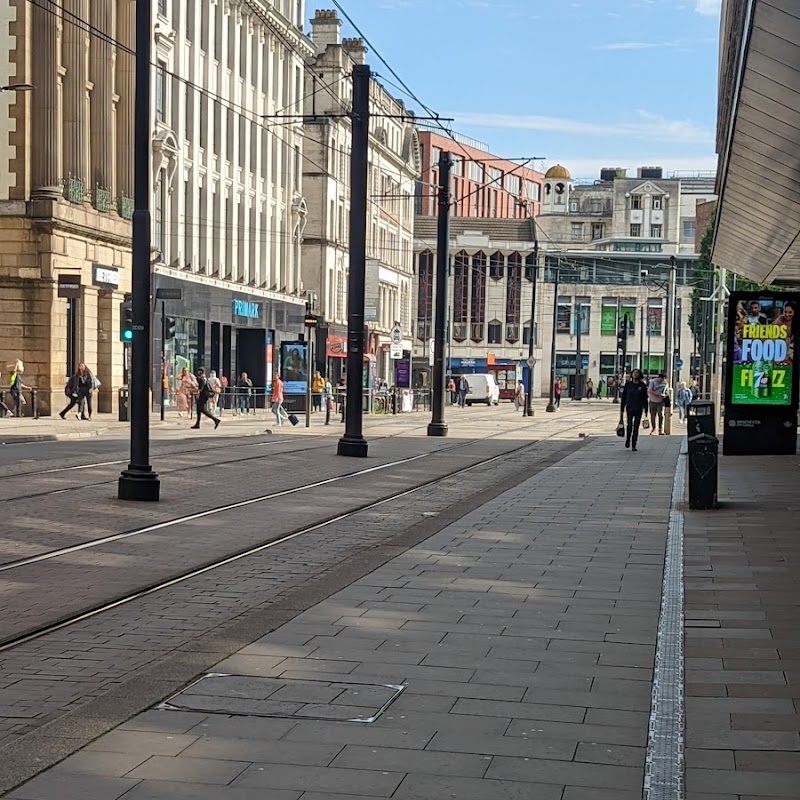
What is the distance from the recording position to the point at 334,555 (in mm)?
12641

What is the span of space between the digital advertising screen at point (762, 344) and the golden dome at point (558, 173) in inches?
4431

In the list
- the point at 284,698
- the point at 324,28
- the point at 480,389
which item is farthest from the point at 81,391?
the point at 480,389

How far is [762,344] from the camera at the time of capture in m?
26.9

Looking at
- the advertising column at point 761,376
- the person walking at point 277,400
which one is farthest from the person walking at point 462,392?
the advertising column at point 761,376

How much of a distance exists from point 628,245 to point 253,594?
378ft

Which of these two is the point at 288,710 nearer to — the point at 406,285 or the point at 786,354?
the point at 786,354

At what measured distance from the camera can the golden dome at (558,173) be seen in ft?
452

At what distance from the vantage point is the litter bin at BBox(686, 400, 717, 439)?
56.3 ft

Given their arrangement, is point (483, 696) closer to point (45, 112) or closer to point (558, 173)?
point (45, 112)

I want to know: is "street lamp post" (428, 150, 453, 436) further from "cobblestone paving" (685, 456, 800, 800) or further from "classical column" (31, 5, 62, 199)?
"cobblestone paving" (685, 456, 800, 800)

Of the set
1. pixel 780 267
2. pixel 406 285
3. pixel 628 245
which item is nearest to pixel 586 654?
pixel 780 267

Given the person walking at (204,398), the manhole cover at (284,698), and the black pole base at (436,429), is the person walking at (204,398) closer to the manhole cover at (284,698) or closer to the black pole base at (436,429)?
the black pole base at (436,429)

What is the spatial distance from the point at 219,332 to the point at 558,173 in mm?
84909

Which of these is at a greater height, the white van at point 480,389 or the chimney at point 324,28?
the chimney at point 324,28
